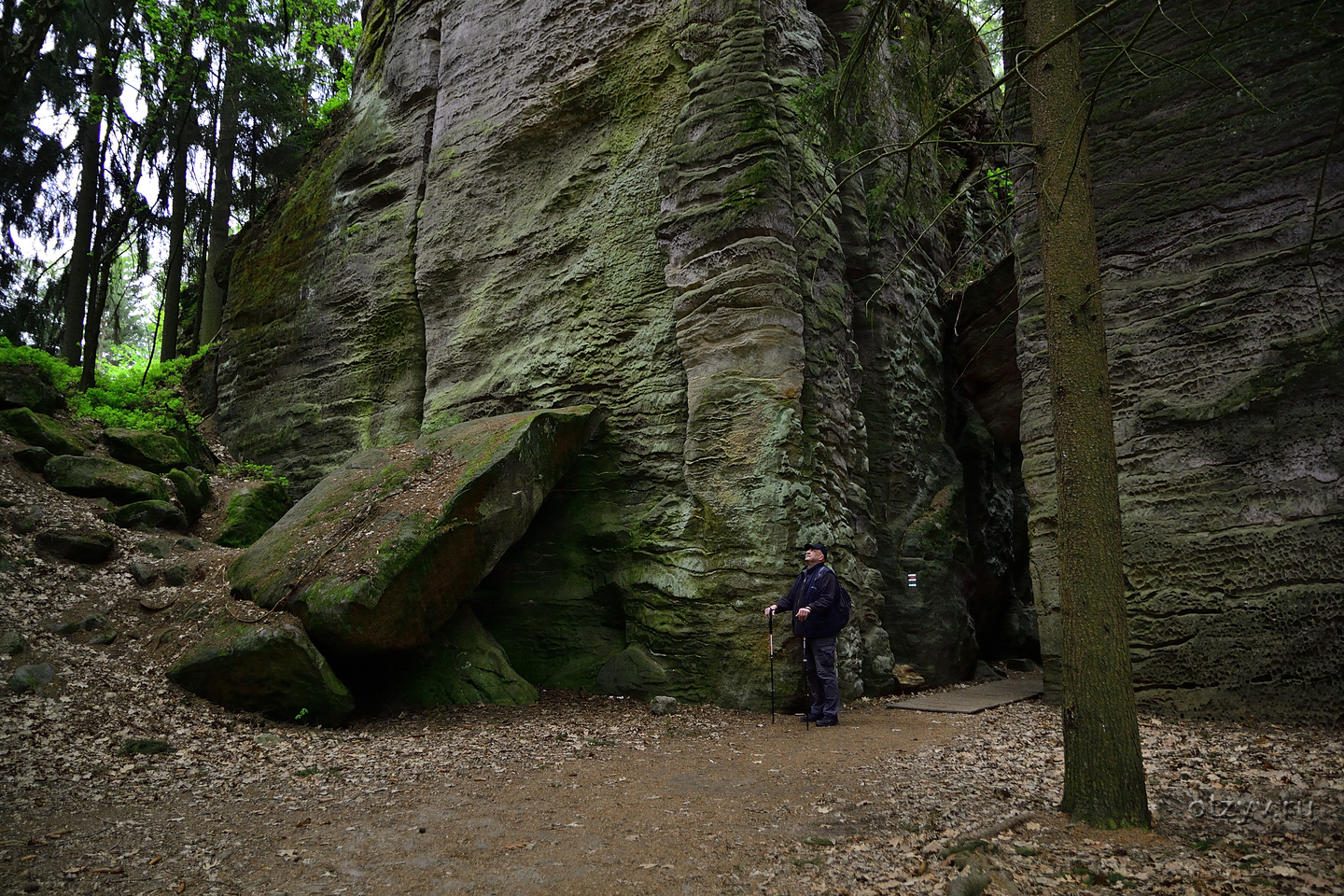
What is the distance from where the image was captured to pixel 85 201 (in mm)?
14445

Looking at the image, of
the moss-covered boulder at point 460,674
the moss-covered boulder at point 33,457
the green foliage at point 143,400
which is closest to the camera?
the moss-covered boulder at point 460,674

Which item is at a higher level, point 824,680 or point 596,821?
point 824,680

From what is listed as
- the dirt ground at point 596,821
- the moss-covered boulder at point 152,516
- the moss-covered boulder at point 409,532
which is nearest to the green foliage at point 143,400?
the moss-covered boulder at point 152,516

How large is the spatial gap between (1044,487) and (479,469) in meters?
6.41

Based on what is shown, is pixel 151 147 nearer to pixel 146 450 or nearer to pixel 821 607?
pixel 146 450

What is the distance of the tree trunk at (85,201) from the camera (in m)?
13.9

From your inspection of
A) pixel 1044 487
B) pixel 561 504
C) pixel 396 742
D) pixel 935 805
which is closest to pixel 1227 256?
pixel 1044 487

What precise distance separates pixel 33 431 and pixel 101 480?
1304 millimetres

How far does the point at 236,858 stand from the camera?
4.07 metres

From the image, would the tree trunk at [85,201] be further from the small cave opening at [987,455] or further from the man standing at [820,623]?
the small cave opening at [987,455]

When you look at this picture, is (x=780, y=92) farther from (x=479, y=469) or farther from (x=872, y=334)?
(x=479, y=469)

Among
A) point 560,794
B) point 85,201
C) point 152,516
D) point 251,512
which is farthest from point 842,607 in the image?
point 85,201

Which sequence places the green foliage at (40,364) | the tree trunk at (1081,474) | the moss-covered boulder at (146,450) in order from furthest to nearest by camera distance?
the green foliage at (40,364), the moss-covered boulder at (146,450), the tree trunk at (1081,474)

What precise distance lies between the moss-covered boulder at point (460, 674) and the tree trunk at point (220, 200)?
11.9 m
